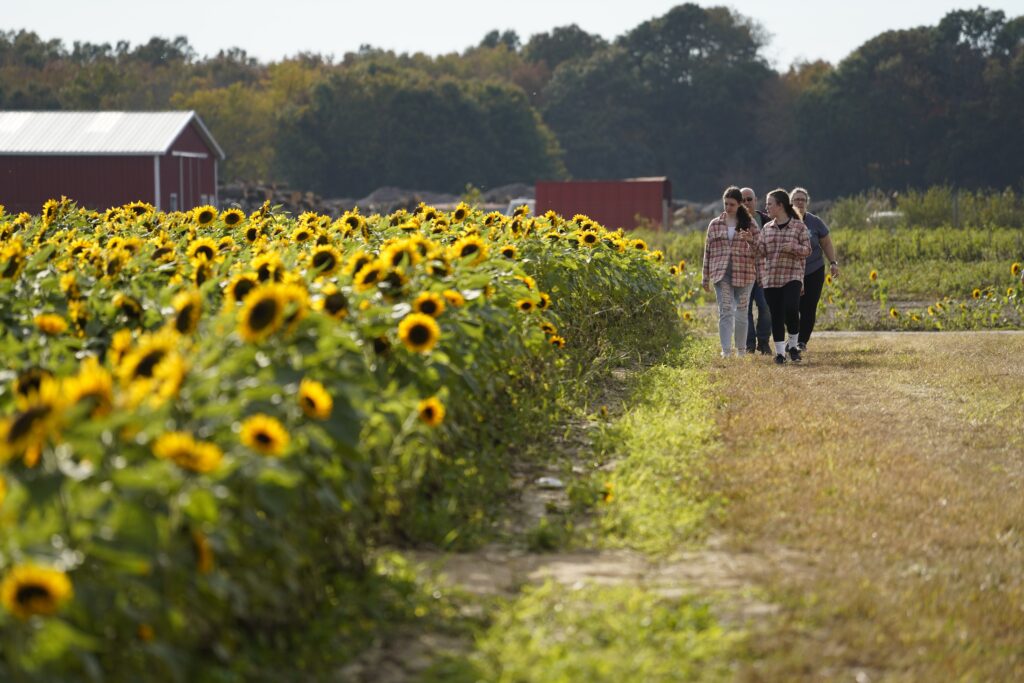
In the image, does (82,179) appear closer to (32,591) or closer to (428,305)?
(428,305)

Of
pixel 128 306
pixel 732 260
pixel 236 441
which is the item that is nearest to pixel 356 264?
pixel 128 306

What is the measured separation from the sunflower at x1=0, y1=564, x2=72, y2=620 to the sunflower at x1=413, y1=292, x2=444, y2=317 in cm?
263

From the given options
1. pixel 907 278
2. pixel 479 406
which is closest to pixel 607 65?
pixel 907 278

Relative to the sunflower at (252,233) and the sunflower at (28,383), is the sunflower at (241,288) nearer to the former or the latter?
the sunflower at (28,383)

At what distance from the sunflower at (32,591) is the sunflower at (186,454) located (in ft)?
1.48

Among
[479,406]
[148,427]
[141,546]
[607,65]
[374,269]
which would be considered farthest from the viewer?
[607,65]

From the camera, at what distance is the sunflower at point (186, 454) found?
3.33 meters

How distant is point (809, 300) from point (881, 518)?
7314mm

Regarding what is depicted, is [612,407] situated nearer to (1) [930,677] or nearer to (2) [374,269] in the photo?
(2) [374,269]

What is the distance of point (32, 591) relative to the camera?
2949 millimetres

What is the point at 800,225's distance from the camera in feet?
39.4

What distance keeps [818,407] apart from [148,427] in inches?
240

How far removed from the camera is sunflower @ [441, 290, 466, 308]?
5941 millimetres

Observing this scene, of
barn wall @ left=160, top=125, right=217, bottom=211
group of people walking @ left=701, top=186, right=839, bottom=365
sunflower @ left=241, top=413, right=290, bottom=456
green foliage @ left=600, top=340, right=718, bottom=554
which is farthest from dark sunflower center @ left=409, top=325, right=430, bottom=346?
barn wall @ left=160, top=125, right=217, bottom=211
